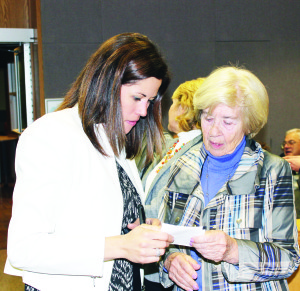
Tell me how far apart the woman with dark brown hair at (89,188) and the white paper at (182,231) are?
4cm

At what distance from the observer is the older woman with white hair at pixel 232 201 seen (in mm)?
1460

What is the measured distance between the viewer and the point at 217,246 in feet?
4.56

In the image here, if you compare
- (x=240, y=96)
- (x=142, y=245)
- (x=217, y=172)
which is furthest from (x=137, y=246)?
(x=240, y=96)

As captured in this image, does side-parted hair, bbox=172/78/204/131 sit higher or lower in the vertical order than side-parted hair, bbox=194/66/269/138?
lower

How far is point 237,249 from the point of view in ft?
4.74

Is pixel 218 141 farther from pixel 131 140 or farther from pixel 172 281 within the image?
pixel 172 281

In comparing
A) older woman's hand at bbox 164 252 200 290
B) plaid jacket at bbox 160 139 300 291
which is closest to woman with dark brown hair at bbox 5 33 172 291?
older woman's hand at bbox 164 252 200 290

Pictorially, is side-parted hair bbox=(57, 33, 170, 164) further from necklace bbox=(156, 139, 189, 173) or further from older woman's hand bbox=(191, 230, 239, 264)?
necklace bbox=(156, 139, 189, 173)

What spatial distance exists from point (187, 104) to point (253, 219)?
4.90ft

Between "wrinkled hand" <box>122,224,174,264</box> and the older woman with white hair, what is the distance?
0.65 feet

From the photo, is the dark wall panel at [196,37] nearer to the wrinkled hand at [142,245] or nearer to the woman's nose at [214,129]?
the woman's nose at [214,129]

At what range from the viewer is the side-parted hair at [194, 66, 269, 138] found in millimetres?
1634

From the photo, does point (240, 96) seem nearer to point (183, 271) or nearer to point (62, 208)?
point (183, 271)

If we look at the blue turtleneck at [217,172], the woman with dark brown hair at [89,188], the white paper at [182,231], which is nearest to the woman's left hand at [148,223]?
the woman with dark brown hair at [89,188]
